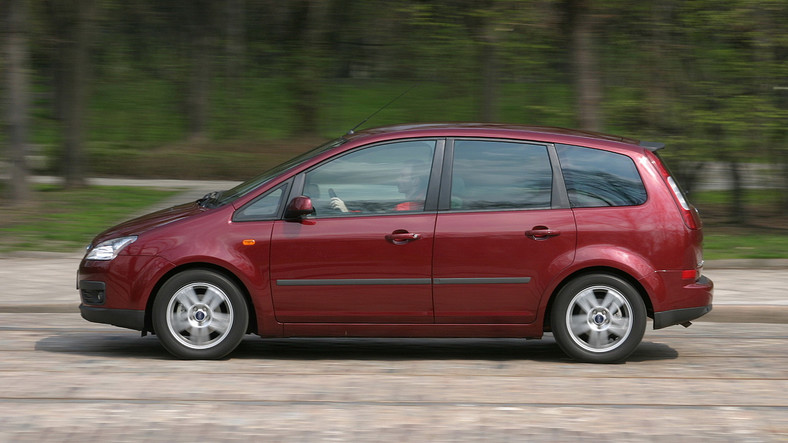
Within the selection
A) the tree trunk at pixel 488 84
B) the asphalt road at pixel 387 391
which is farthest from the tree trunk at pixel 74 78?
Result: the asphalt road at pixel 387 391

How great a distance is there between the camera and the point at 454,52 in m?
16.6

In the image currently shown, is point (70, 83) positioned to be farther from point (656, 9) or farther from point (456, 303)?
point (456, 303)

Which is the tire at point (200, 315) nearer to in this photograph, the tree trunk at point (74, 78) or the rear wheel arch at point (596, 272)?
the rear wheel arch at point (596, 272)

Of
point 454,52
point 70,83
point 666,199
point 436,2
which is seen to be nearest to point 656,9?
point 436,2

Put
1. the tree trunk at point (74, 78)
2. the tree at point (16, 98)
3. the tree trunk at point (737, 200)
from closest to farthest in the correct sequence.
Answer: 1. the tree trunk at point (737, 200)
2. the tree at point (16, 98)
3. the tree trunk at point (74, 78)

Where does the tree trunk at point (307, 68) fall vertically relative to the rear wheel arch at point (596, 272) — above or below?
above

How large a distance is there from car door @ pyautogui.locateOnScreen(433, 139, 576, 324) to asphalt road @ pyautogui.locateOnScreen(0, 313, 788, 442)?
43 cm

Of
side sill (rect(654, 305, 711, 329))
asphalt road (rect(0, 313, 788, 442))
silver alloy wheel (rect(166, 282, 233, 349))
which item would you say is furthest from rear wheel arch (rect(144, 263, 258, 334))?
side sill (rect(654, 305, 711, 329))

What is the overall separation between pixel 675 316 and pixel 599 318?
0.49 metres

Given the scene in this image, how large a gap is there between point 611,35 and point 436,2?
246 cm

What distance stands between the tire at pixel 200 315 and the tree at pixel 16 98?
8.15 m

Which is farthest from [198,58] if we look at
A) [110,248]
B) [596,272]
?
[596,272]

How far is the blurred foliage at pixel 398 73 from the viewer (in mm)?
12625

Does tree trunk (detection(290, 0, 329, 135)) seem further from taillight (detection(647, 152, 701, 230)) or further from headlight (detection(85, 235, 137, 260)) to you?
taillight (detection(647, 152, 701, 230))
